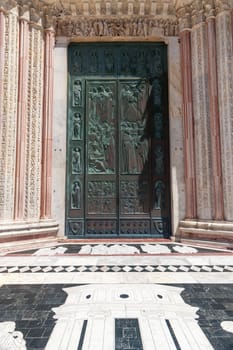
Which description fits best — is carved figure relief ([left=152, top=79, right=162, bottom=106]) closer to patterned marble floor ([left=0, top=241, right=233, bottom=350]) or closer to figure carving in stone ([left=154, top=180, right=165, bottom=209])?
figure carving in stone ([left=154, top=180, right=165, bottom=209])

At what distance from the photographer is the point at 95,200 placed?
6566 millimetres

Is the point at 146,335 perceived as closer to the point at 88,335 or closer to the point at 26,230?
the point at 88,335

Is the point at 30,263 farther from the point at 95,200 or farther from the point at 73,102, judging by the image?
the point at 73,102

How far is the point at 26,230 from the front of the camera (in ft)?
18.5

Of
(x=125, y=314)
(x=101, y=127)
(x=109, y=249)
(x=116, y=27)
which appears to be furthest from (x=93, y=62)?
(x=125, y=314)

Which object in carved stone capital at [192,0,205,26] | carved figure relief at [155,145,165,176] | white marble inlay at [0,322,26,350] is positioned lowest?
white marble inlay at [0,322,26,350]

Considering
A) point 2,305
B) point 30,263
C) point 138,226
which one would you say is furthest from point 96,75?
point 2,305

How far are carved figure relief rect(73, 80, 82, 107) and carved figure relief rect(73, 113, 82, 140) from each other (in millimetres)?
256

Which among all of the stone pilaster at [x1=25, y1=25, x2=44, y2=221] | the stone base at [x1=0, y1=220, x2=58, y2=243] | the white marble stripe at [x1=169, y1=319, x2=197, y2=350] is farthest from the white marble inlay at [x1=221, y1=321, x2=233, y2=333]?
the stone pilaster at [x1=25, y1=25, x2=44, y2=221]

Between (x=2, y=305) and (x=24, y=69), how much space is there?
4.72 m

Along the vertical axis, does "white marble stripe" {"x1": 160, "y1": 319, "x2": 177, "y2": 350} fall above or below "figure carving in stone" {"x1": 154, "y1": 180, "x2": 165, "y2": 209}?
below

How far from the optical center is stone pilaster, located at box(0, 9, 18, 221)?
5562 millimetres

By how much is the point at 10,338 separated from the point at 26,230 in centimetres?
365

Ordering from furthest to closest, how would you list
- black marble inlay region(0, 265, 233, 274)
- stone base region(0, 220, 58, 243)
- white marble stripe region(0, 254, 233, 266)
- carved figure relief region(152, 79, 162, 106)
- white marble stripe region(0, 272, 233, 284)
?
1. carved figure relief region(152, 79, 162, 106)
2. stone base region(0, 220, 58, 243)
3. white marble stripe region(0, 254, 233, 266)
4. black marble inlay region(0, 265, 233, 274)
5. white marble stripe region(0, 272, 233, 284)
